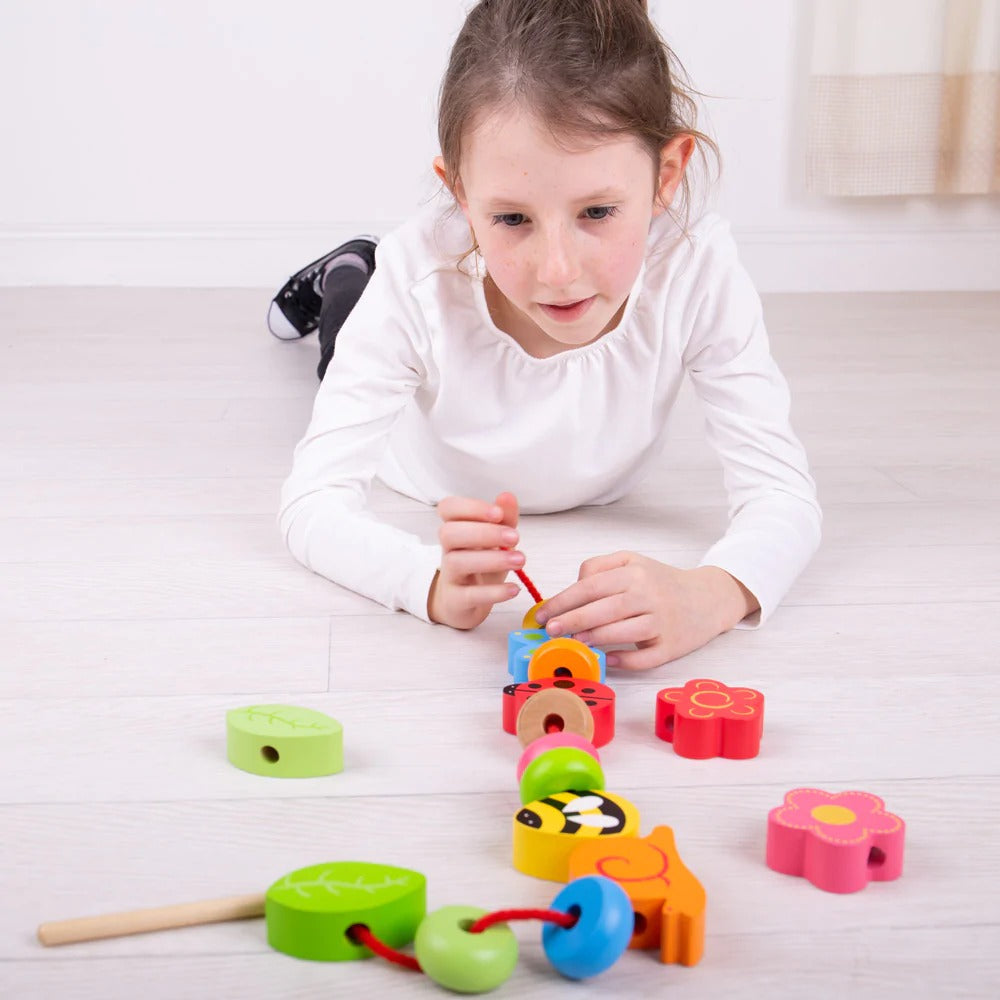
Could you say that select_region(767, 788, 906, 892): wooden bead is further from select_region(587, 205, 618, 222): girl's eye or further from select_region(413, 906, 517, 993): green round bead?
select_region(587, 205, 618, 222): girl's eye

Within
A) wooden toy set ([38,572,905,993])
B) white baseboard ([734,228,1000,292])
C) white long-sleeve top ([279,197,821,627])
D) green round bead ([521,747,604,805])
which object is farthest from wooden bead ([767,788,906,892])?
white baseboard ([734,228,1000,292])

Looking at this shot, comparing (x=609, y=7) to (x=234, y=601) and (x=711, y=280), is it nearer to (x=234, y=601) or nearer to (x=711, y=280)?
(x=711, y=280)

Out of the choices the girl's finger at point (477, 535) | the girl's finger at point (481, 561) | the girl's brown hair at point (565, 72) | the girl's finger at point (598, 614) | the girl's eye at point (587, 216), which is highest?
the girl's brown hair at point (565, 72)

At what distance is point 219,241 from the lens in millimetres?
3010

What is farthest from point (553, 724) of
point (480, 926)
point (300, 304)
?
point (300, 304)

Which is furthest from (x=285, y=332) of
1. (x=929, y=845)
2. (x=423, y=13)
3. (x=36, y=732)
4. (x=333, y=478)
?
(x=929, y=845)

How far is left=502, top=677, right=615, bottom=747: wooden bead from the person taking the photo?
0.84 m

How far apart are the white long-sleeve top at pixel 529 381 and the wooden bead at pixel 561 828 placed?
45 centimetres

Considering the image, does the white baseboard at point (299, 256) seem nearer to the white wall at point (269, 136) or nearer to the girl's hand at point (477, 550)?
the white wall at point (269, 136)

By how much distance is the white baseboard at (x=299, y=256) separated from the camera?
299 centimetres

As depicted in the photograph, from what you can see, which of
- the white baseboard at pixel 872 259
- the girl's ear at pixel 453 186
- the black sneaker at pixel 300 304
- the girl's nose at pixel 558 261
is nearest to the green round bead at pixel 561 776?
the girl's nose at pixel 558 261

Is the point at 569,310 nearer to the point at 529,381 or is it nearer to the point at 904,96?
the point at 529,381

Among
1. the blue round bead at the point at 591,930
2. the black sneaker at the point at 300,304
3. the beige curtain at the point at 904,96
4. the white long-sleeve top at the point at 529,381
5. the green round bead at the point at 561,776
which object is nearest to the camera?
the blue round bead at the point at 591,930

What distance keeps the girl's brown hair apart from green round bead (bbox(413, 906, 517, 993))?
1.95 ft
